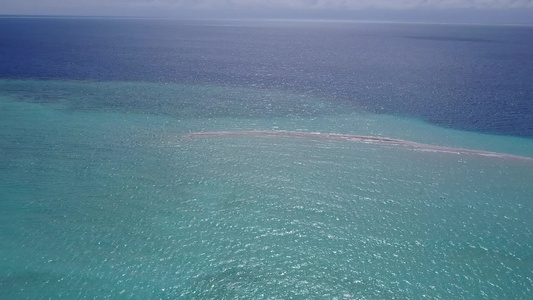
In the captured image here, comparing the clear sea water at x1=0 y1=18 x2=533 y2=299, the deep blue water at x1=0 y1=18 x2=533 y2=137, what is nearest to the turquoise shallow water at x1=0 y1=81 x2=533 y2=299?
the clear sea water at x1=0 y1=18 x2=533 y2=299

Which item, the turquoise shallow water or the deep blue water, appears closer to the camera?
the turquoise shallow water

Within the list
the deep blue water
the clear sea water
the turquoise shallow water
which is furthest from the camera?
the deep blue water

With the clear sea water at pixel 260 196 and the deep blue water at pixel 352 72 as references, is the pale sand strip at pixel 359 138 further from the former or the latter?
the deep blue water at pixel 352 72

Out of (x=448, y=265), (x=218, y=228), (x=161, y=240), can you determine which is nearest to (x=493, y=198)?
(x=448, y=265)

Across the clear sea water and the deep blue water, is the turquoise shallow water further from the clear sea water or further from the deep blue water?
the deep blue water

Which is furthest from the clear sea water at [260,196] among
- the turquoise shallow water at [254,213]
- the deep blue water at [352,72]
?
the deep blue water at [352,72]

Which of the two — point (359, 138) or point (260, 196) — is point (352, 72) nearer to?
point (359, 138)

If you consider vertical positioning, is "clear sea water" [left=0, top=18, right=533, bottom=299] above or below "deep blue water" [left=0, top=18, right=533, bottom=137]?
below
